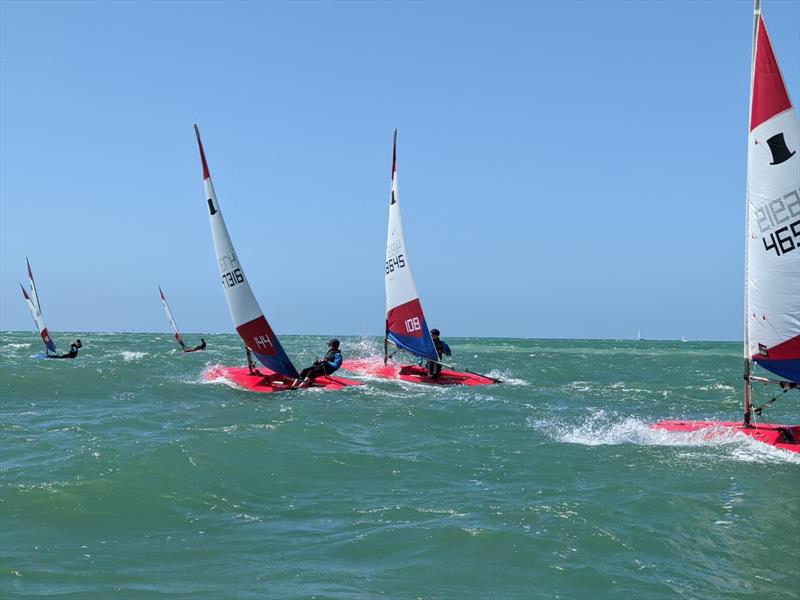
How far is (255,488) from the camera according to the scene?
9109 mm

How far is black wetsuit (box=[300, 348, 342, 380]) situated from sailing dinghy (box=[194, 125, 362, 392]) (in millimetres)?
202

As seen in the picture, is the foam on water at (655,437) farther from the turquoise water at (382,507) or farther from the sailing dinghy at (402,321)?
the sailing dinghy at (402,321)

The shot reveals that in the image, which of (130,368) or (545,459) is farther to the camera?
(130,368)

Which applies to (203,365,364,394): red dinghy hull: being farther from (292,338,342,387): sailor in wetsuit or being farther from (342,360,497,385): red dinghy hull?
(342,360,497,385): red dinghy hull

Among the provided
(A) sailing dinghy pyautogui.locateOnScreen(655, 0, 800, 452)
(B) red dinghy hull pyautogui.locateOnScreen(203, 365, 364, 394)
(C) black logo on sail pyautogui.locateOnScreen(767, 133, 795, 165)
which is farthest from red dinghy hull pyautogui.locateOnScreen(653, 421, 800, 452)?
(B) red dinghy hull pyautogui.locateOnScreen(203, 365, 364, 394)

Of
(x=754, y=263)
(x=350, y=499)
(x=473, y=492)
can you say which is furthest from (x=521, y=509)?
(x=754, y=263)

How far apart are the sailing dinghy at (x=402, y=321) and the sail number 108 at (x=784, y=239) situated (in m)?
10.9

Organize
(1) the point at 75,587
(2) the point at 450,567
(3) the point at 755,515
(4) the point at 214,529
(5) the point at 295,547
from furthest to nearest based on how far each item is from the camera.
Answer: (3) the point at 755,515, (4) the point at 214,529, (5) the point at 295,547, (2) the point at 450,567, (1) the point at 75,587

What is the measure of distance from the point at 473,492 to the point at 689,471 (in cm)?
309

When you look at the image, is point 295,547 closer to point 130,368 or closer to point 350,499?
point 350,499

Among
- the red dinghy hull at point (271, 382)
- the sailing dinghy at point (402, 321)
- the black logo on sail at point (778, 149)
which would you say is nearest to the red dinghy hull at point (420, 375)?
the sailing dinghy at point (402, 321)

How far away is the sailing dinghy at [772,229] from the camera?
10945 mm

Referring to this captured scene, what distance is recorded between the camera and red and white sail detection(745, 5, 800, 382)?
10.9 meters

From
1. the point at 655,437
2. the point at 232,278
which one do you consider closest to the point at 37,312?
the point at 232,278
